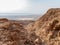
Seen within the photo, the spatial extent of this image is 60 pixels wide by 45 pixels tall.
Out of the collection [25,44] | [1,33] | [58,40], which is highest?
[1,33]

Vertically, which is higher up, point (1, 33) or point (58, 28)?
point (1, 33)

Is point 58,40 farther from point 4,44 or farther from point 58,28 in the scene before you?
point 4,44

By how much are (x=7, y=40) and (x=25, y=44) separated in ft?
3.14

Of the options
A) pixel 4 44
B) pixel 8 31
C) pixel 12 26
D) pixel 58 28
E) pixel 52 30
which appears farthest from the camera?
pixel 52 30

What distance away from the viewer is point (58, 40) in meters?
22.2

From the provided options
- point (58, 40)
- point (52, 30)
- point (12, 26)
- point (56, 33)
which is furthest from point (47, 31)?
point (12, 26)

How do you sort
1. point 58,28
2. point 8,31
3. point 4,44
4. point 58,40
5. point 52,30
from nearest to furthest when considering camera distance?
point 4,44
point 8,31
point 58,40
point 58,28
point 52,30

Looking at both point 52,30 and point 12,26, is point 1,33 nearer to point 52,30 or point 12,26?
point 12,26

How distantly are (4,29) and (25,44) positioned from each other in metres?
1.15

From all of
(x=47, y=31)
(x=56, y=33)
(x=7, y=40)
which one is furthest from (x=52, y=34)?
(x=7, y=40)

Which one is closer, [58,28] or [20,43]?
[20,43]

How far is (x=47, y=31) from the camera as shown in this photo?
28734 millimetres

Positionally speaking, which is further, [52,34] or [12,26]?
[52,34]

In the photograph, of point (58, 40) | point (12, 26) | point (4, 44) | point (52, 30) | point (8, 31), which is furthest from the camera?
point (52, 30)
